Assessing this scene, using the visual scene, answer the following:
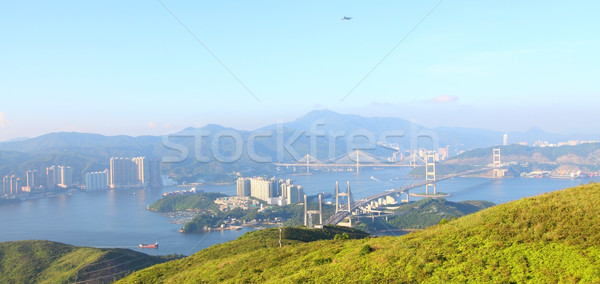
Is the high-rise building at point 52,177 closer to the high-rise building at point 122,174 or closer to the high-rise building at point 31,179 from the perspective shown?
the high-rise building at point 31,179

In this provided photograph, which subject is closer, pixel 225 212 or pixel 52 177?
pixel 225 212

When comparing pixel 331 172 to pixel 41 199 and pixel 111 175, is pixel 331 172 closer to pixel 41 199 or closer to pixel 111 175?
pixel 111 175

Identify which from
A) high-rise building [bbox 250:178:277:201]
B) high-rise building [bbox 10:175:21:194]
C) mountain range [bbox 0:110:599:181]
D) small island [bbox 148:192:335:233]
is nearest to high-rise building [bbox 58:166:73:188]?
mountain range [bbox 0:110:599:181]

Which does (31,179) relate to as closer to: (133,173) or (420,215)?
(133,173)

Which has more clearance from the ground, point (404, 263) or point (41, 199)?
point (404, 263)

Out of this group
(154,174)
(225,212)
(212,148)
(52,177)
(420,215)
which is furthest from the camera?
(212,148)

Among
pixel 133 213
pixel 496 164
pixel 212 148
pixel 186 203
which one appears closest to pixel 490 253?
pixel 133 213

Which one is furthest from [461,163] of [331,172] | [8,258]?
[8,258]
